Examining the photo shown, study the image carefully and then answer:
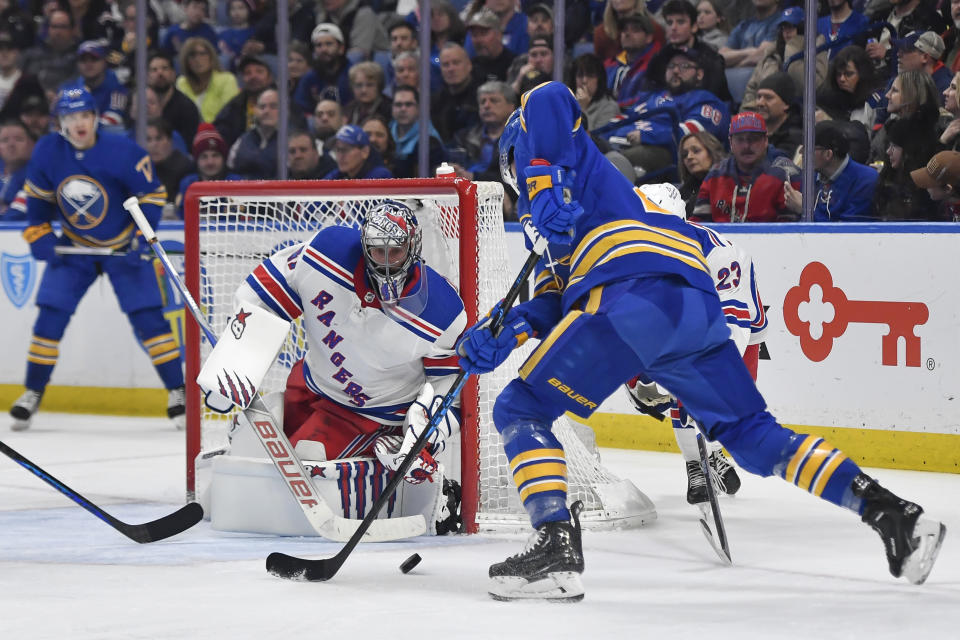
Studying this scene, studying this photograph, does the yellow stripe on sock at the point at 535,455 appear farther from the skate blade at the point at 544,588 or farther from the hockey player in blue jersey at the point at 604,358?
the skate blade at the point at 544,588

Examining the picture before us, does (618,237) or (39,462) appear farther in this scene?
(39,462)

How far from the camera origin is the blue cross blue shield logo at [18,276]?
6934 mm

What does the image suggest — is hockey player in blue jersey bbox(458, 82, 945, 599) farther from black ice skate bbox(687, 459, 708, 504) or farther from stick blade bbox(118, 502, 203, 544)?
stick blade bbox(118, 502, 203, 544)

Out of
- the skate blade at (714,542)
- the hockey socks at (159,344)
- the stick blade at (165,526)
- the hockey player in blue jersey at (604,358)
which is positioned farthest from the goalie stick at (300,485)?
the hockey socks at (159,344)

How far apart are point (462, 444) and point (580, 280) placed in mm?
977

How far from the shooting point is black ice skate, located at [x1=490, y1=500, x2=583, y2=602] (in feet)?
9.11

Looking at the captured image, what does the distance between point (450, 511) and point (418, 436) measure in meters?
0.38

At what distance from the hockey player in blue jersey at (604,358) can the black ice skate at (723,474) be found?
1519 millimetres

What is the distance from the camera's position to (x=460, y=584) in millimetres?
2984

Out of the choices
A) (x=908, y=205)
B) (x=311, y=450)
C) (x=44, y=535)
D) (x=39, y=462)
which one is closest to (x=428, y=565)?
(x=311, y=450)

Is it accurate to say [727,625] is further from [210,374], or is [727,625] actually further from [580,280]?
[210,374]

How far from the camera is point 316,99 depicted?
280 inches

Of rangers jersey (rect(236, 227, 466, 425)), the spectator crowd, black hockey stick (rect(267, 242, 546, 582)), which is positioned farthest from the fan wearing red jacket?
black hockey stick (rect(267, 242, 546, 582))

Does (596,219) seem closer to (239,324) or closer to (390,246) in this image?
(390,246)
